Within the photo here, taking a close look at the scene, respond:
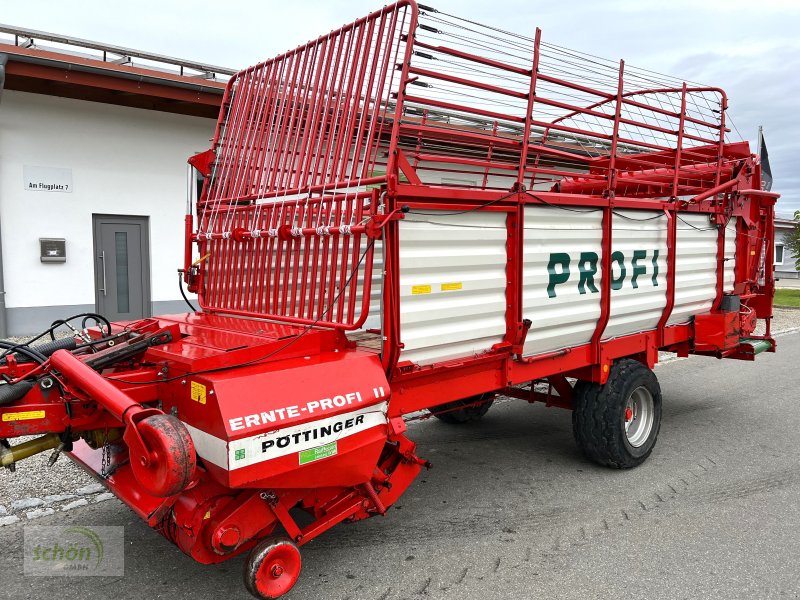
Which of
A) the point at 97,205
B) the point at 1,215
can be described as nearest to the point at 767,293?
the point at 97,205

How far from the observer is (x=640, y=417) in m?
4.91

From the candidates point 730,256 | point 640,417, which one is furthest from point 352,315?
point 730,256

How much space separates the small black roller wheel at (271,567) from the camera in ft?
8.98

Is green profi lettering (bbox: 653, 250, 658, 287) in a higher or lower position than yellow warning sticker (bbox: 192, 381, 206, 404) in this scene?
higher

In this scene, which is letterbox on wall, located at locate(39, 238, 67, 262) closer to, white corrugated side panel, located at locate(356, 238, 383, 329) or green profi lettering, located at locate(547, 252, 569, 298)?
white corrugated side panel, located at locate(356, 238, 383, 329)

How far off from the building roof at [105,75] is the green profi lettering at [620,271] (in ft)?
22.9

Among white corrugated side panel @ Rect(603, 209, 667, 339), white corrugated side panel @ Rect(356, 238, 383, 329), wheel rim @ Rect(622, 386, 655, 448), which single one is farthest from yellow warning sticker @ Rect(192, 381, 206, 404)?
wheel rim @ Rect(622, 386, 655, 448)

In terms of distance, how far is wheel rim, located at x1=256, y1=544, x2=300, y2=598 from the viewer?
277 centimetres

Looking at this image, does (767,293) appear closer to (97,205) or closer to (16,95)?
(97,205)

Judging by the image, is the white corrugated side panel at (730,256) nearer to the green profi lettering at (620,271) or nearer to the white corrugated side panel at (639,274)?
the white corrugated side panel at (639,274)

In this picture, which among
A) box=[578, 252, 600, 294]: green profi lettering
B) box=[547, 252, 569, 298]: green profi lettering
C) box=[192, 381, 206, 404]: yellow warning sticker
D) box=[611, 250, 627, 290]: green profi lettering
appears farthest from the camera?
box=[611, 250, 627, 290]: green profi lettering

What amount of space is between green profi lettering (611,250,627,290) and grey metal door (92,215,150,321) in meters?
7.90

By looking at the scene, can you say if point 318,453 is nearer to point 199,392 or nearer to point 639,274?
point 199,392

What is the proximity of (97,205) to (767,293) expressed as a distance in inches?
349
